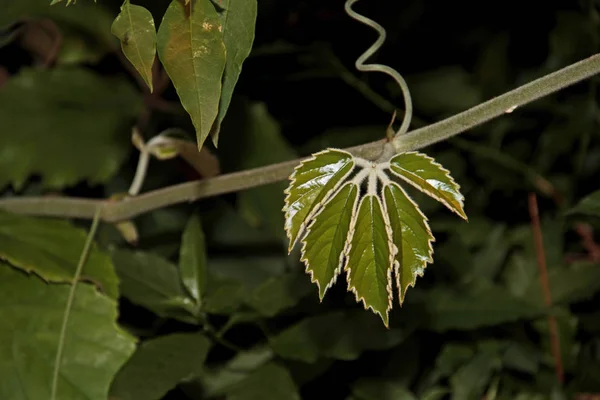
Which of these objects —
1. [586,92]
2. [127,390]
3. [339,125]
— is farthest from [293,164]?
[586,92]

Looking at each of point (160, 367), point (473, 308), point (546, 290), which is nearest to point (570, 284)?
point (546, 290)

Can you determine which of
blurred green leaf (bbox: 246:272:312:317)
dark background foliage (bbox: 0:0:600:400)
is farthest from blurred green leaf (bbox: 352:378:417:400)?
blurred green leaf (bbox: 246:272:312:317)

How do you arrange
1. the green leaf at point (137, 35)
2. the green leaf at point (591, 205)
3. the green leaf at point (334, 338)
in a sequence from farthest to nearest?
the green leaf at point (334, 338) < the green leaf at point (591, 205) < the green leaf at point (137, 35)

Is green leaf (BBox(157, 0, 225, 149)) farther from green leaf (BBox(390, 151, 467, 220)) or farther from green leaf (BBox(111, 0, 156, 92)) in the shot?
green leaf (BBox(390, 151, 467, 220))

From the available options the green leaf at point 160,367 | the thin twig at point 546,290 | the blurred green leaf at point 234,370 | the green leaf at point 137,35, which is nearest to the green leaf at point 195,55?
the green leaf at point 137,35

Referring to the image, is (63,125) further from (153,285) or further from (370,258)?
(370,258)

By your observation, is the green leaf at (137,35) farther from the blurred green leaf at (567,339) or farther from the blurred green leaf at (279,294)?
the blurred green leaf at (567,339)
